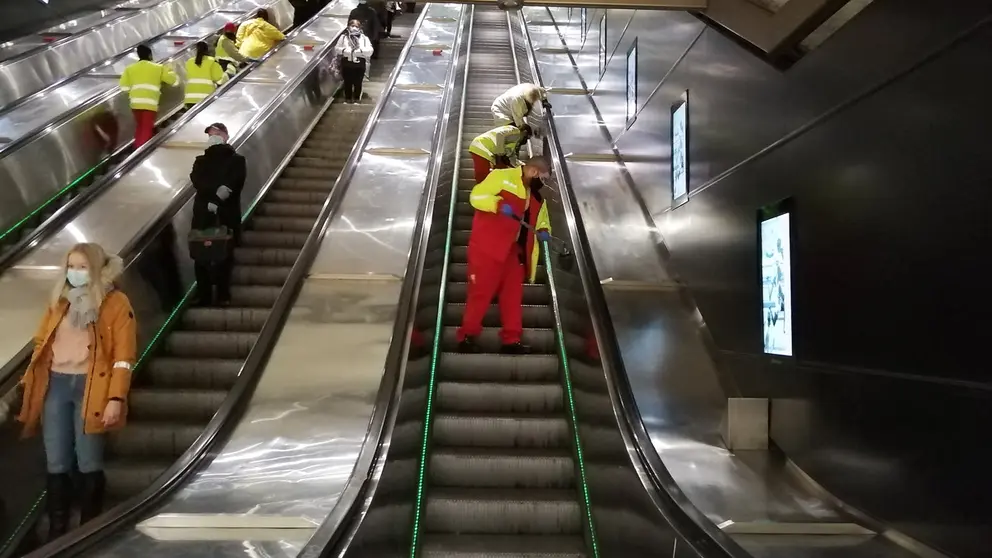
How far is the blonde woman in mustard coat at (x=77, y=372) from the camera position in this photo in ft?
12.7

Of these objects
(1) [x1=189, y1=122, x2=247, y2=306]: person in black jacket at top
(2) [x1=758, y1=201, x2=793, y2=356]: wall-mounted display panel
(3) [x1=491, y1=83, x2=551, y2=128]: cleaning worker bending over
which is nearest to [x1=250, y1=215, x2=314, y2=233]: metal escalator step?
(1) [x1=189, y1=122, x2=247, y2=306]: person in black jacket at top

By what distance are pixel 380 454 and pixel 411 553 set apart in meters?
0.55

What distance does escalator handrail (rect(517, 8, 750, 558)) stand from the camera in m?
2.96

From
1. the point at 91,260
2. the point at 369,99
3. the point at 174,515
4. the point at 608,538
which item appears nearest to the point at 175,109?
the point at 369,99

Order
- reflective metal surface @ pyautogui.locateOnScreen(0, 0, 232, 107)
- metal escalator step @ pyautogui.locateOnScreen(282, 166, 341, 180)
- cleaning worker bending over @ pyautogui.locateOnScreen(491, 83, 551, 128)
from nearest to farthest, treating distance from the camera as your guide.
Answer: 1. cleaning worker bending over @ pyautogui.locateOnScreen(491, 83, 551, 128)
2. metal escalator step @ pyautogui.locateOnScreen(282, 166, 341, 180)
3. reflective metal surface @ pyautogui.locateOnScreen(0, 0, 232, 107)

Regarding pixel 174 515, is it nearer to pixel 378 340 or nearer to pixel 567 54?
pixel 378 340

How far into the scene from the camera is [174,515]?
3590 millimetres

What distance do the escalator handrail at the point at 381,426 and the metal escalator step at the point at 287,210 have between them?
5.51 feet

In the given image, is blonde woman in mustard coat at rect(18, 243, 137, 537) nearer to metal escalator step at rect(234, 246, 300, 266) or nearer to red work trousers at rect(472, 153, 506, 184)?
metal escalator step at rect(234, 246, 300, 266)

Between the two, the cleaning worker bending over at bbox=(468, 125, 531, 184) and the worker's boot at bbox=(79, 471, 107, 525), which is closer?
the worker's boot at bbox=(79, 471, 107, 525)

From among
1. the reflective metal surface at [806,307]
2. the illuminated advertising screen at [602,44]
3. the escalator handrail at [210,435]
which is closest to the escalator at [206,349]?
the escalator handrail at [210,435]

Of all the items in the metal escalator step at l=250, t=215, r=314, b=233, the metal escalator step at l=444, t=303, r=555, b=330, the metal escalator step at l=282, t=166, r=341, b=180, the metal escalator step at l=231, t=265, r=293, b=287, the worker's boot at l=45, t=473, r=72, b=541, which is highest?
the metal escalator step at l=282, t=166, r=341, b=180

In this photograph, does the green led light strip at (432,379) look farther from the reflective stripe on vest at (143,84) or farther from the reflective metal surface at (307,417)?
the reflective stripe on vest at (143,84)

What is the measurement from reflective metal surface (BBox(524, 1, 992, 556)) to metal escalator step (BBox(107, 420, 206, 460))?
→ 2902 mm
